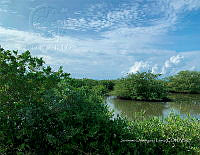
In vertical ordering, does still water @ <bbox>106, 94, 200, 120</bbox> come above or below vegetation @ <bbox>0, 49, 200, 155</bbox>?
below

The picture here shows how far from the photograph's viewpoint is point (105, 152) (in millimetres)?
3646

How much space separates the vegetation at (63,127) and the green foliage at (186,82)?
19.2 metres

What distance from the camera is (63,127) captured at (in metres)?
3.70

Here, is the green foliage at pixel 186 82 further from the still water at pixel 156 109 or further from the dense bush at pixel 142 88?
the still water at pixel 156 109

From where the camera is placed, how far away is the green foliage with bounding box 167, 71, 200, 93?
21.9 m

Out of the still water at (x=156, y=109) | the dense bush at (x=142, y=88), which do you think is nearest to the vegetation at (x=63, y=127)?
the still water at (x=156, y=109)

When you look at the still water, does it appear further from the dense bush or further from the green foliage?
the green foliage

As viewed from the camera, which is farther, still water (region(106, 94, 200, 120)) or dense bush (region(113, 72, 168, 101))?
dense bush (region(113, 72, 168, 101))

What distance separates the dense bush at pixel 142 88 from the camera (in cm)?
1661

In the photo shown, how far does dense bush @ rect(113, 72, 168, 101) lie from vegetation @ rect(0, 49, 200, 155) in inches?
491

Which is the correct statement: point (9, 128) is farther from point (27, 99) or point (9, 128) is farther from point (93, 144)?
point (93, 144)

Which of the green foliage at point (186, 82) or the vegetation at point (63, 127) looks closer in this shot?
the vegetation at point (63, 127)

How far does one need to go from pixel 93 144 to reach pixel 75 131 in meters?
0.38

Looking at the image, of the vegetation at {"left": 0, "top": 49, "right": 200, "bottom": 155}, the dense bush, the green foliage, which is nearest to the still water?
the dense bush
